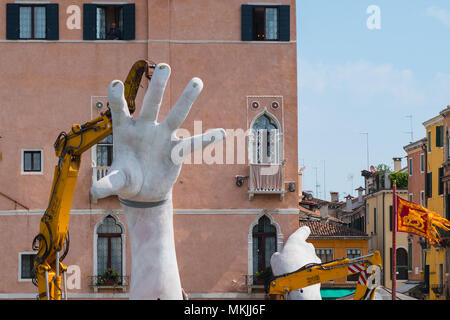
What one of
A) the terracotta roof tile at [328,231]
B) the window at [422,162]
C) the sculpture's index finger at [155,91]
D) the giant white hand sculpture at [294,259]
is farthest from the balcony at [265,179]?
the window at [422,162]

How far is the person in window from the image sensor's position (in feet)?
102

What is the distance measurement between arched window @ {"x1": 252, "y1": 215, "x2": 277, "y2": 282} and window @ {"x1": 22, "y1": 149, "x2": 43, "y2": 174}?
6236mm

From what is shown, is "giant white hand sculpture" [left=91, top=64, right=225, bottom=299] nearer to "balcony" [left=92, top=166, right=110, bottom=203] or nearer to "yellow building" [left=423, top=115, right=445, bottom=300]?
"balcony" [left=92, top=166, right=110, bottom=203]

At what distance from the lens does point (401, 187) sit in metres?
61.9

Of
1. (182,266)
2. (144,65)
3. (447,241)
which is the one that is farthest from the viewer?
(447,241)

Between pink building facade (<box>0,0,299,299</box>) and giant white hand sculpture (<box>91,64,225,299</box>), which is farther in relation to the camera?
pink building facade (<box>0,0,299,299</box>)

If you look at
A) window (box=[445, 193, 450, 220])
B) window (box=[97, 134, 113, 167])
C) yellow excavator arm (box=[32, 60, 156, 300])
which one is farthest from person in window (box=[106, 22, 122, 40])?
window (box=[445, 193, 450, 220])

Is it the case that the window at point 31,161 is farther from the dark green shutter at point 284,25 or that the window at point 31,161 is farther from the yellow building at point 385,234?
the yellow building at point 385,234

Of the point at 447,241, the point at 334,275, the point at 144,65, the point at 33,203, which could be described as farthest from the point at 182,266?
the point at 447,241

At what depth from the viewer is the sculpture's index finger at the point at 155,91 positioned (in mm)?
17109

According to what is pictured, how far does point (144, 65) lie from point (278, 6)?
41.9ft

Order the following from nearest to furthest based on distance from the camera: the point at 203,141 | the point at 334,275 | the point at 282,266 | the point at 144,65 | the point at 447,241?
the point at 203,141 < the point at 144,65 < the point at 334,275 < the point at 282,266 < the point at 447,241

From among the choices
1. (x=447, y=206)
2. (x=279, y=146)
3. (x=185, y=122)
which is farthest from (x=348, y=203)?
(x=185, y=122)

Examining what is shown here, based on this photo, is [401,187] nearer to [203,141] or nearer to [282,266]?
[282,266]
